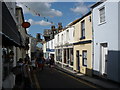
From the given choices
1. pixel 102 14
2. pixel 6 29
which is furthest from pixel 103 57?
pixel 6 29

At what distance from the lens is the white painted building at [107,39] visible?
Answer: 1194 cm

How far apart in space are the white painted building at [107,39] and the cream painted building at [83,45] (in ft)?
3.96

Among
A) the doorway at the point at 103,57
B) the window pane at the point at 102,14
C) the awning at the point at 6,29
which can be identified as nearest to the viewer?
the awning at the point at 6,29

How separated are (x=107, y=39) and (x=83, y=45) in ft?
17.0

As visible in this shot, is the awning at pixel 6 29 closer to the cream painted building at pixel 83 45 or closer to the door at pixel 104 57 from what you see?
the door at pixel 104 57

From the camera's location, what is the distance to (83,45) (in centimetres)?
1825

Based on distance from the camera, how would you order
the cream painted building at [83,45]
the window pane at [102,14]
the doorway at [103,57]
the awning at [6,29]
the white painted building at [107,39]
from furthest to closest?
the cream painted building at [83,45] < the window pane at [102,14] < the doorway at [103,57] < the white painted building at [107,39] < the awning at [6,29]

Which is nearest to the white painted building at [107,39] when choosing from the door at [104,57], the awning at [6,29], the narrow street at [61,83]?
the door at [104,57]

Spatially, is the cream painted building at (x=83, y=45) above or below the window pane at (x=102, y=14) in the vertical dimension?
below

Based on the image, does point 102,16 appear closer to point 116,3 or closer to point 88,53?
point 116,3

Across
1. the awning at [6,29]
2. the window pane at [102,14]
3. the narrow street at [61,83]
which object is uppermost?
the window pane at [102,14]

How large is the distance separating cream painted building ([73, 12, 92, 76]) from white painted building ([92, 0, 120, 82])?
121 centimetres

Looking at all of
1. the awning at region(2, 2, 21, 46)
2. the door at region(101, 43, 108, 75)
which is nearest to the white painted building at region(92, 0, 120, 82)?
the door at region(101, 43, 108, 75)

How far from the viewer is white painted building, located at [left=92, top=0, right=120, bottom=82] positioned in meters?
11.9
